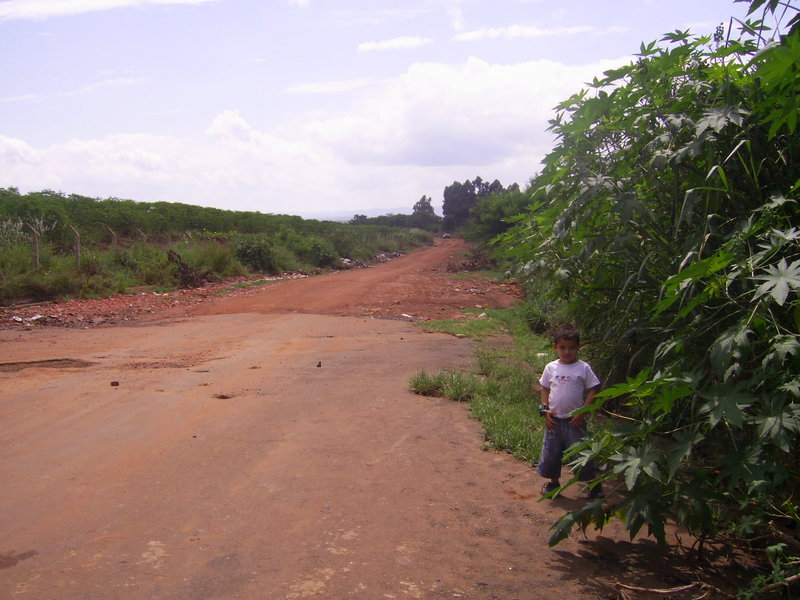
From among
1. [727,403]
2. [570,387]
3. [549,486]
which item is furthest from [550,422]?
[727,403]

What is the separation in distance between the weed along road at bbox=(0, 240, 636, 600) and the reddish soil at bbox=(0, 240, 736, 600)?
0.05 feet

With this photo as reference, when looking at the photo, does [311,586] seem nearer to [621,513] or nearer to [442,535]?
[442,535]

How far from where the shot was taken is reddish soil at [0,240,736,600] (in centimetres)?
325

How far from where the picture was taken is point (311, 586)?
3.14m

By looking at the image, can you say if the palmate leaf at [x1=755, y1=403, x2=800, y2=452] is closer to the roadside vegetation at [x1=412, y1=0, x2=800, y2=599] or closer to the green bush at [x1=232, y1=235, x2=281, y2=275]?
the roadside vegetation at [x1=412, y1=0, x2=800, y2=599]

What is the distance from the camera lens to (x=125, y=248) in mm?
21766

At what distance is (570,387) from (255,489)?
7.01ft

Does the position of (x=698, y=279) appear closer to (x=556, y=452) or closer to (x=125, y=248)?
(x=556, y=452)

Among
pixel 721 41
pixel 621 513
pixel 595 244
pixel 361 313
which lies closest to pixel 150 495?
pixel 621 513

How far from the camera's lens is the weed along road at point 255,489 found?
324 cm

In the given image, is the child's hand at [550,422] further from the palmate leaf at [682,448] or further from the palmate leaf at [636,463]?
the palmate leaf at [682,448]

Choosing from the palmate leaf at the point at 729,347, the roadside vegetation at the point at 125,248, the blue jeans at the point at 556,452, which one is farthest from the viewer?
the roadside vegetation at the point at 125,248

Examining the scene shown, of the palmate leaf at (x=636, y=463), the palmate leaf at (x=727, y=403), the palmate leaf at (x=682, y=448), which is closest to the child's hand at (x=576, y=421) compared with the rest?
the palmate leaf at (x=636, y=463)

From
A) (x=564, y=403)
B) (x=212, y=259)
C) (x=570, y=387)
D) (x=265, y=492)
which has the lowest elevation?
(x=265, y=492)
